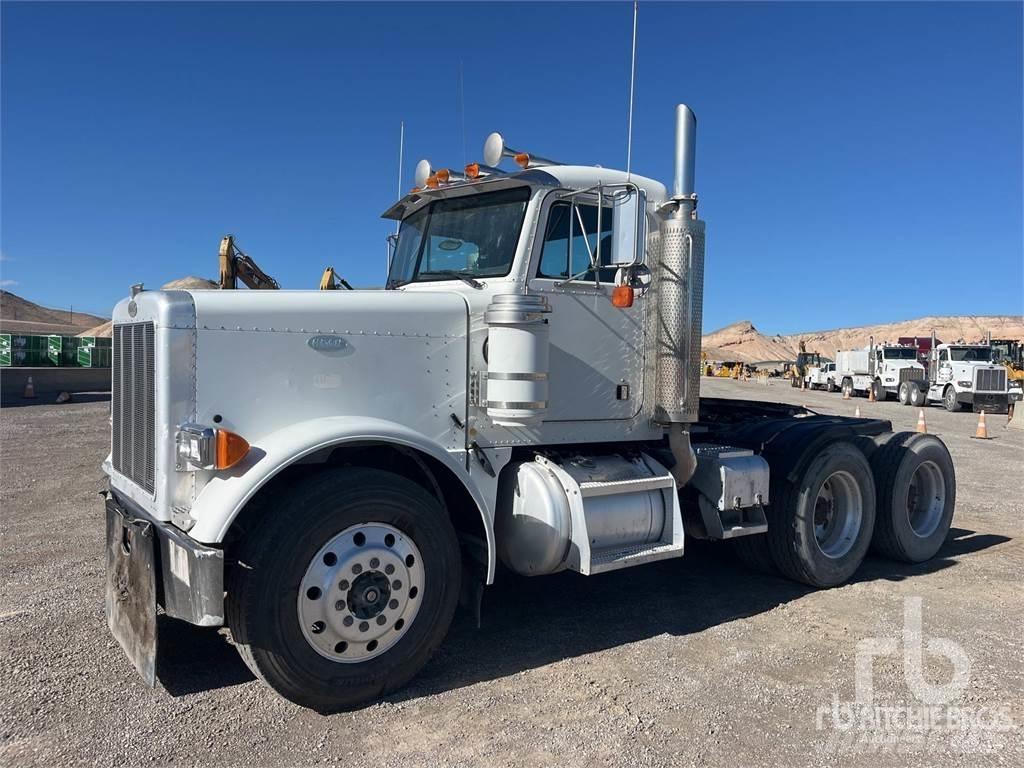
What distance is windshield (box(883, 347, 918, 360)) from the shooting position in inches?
1265

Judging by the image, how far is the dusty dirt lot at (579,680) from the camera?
3471mm

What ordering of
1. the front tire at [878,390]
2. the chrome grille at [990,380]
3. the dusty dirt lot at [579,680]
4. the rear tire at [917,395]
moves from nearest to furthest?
1. the dusty dirt lot at [579,680]
2. the chrome grille at [990,380]
3. the rear tire at [917,395]
4. the front tire at [878,390]

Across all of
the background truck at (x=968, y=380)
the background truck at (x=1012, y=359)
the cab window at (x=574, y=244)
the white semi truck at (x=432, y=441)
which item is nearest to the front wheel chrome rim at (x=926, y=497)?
the white semi truck at (x=432, y=441)

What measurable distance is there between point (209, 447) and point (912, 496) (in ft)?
19.9

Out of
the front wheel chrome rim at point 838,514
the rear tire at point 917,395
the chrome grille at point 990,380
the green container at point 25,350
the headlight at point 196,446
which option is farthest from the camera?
the rear tire at point 917,395

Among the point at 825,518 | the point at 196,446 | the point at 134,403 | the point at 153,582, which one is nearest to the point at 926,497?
the point at 825,518

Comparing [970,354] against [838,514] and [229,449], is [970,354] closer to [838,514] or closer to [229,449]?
[838,514]

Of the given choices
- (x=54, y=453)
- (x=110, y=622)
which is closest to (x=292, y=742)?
(x=110, y=622)

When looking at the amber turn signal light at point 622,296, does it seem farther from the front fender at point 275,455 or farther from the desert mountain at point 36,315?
the desert mountain at point 36,315

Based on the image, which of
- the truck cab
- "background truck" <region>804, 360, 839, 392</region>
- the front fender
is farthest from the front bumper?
"background truck" <region>804, 360, 839, 392</region>

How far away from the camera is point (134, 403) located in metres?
4.17

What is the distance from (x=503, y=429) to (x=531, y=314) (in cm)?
72

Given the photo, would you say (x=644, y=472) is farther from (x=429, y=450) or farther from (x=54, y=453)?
(x=54, y=453)

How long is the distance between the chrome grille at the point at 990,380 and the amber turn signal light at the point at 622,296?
1072 inches
